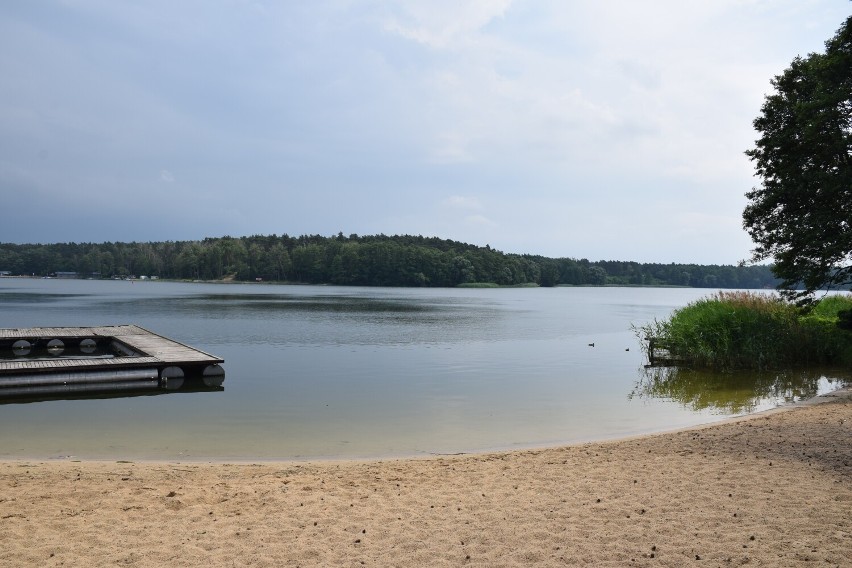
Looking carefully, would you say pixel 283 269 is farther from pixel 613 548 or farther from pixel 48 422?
pixel 613 548

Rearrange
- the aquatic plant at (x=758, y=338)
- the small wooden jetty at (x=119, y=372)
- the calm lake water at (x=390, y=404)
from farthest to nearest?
the aquatic plant at (x=758, y=338) → the small wooden jetty at (x=119, y=372) → the calm lake water at (x=390, y=404)

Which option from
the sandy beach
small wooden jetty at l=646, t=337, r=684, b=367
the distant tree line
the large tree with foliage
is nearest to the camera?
the sandy beach

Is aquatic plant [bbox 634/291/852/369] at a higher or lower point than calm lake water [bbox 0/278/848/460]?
higher

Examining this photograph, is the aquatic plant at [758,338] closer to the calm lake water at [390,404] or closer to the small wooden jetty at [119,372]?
the calm lake water at [390,404]

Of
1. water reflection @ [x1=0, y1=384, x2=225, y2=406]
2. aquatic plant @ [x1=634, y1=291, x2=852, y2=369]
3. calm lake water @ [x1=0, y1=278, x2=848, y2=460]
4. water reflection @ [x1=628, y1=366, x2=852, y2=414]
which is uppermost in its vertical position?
aquatic plant @ [x1=634, y1=291, x2=852, y2=369]

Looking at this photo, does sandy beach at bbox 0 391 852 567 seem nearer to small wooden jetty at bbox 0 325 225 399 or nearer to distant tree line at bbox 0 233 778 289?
small wooden jetty at bbox 0 325 225 399

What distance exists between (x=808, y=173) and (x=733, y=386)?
6.38 m

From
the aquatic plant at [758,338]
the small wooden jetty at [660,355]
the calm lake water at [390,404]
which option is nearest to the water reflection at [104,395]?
the calm lake water at [390,404]

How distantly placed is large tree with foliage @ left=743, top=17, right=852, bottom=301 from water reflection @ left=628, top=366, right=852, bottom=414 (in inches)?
109

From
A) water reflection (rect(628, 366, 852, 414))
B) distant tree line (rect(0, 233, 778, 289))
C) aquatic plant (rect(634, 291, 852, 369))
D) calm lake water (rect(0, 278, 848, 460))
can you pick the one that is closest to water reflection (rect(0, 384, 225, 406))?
calm lake water (rect(0, 278, 848, 460))

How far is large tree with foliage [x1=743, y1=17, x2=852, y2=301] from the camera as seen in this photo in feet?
40.3

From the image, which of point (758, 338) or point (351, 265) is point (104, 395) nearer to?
point (758, 338)

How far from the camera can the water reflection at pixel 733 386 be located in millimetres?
14672

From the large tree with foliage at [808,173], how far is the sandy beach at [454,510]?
6.95 m
